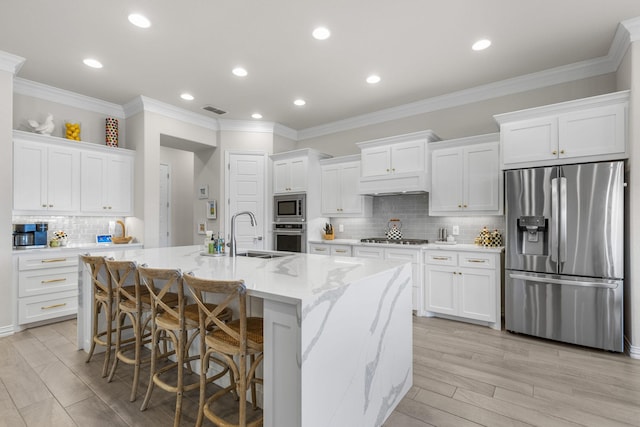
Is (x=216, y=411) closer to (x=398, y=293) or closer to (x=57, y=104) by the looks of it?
(x=398, y=293)

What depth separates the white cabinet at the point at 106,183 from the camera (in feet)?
14.7

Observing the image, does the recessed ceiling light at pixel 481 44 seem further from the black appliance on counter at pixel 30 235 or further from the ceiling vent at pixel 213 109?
the black appliance on counter at pixel 30 235

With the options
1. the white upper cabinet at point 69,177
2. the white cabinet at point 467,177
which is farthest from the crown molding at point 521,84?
the white upper cabinet at point 69,177

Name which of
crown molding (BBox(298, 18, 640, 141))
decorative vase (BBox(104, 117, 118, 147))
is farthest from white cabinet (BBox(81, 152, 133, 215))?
crown molding (BBox(298, 18, 640, 141))

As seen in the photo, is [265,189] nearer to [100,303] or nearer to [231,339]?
[100,303]

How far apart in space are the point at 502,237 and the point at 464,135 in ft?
4.81

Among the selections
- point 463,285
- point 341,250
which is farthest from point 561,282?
point 341,250

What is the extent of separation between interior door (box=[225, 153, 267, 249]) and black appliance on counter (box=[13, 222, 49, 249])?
95.0 inches

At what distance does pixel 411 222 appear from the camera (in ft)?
16.0

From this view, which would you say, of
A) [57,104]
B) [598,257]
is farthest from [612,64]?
[57,104]

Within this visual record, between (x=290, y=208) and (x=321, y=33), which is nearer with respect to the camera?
(x=321, y=33)

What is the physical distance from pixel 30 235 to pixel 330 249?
3873 millimetres

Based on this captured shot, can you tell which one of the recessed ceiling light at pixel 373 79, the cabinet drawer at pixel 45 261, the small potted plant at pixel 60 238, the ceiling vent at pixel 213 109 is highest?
the recessed ceiling light at pixel 373 79

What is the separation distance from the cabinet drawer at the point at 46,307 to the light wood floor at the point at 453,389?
0.44 meters
